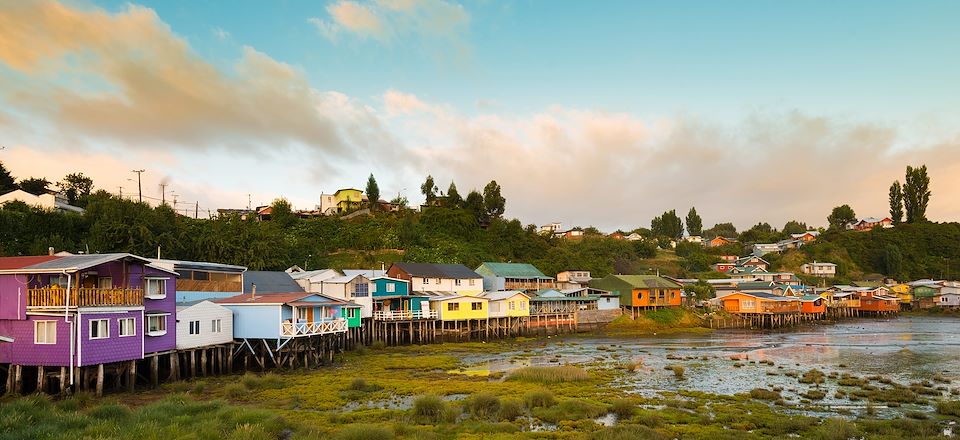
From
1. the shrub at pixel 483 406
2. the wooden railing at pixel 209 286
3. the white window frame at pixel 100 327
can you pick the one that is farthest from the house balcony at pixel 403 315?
the shrub at pixel 483 406

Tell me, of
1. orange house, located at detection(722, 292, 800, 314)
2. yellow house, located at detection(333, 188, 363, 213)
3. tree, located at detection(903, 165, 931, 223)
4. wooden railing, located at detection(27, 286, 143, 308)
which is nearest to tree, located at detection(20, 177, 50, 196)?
yellow house, located at detection(333, 188, 363, 213)

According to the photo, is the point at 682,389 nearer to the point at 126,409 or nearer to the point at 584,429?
the point at 584,429

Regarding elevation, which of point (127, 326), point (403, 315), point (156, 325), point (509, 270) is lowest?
point (403, 315)

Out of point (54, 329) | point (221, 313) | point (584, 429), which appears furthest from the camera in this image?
point (221, 313)

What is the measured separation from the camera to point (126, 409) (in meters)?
22.8

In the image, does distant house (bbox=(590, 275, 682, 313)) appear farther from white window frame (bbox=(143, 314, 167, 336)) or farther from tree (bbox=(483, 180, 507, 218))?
white window frame (bbox=(143, 314, 167, 336))

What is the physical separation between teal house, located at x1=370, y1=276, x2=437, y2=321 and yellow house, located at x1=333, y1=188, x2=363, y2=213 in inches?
2505

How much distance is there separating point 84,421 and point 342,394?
11858mm

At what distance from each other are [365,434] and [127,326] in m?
16.7

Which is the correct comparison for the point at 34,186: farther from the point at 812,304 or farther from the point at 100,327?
the point at 812,304

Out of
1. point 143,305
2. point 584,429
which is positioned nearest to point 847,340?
point 584,429

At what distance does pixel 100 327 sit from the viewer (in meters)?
28.8

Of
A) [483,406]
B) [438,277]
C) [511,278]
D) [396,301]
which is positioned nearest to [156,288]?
[483,406]

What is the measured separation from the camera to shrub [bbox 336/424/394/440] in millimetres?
20203
